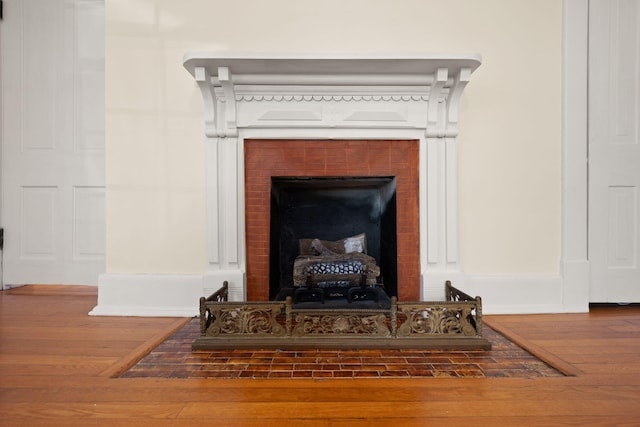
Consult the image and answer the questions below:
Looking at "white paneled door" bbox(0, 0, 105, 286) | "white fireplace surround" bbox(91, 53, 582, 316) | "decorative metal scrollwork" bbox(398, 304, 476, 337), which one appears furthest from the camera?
"white paneled door" bbox(0, 0, 105, 286)

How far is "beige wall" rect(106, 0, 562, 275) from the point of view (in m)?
2.88

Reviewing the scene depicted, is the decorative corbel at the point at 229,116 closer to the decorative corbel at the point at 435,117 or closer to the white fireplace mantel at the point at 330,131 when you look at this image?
the white fireplace mantel at the point at 330,131

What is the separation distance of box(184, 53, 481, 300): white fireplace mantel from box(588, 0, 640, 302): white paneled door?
1.15 metres

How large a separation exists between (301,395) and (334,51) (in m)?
2.34

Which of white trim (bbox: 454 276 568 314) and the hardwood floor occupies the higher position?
white trim (bbox: 454 276 568 314)

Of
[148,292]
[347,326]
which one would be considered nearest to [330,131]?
[347,326]

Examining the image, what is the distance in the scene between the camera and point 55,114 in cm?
354

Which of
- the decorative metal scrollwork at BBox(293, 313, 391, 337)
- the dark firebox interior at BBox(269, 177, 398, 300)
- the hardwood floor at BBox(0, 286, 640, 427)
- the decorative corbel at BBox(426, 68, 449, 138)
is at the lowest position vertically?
the hardwood floor at BBox(0, 286, 640, 427)

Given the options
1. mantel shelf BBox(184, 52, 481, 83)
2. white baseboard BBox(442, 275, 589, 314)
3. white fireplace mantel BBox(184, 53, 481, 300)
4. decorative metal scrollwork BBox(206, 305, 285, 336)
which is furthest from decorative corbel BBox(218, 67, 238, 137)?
white baseboard BBox(442, 275, 589, 314)

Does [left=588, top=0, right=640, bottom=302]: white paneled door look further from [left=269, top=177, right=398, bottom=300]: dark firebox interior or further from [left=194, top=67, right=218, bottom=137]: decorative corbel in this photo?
[left=194, top=67, right=218, bottom=137]: decorative corbel

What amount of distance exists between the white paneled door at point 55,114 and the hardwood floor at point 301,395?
1.58 m

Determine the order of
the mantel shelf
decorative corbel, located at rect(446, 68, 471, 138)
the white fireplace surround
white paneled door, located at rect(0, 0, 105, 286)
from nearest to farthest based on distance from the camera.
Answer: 1. the mantel shelf
2. decorative corbel, located at rect(446, 68, 471, 138)
3. the white fireplace surround
4. white paneled door, located at rect(0, 0, 105, 286)

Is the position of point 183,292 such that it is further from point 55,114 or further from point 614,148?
point 614,148

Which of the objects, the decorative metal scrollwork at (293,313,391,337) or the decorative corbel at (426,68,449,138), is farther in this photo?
the decorative corbel at (426,68,449,138)
